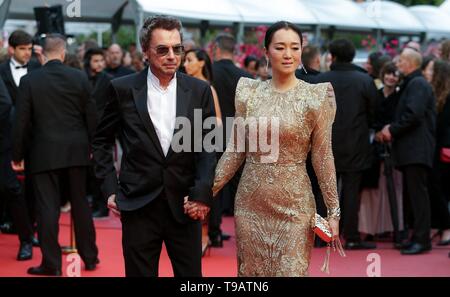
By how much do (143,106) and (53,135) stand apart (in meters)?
3.70

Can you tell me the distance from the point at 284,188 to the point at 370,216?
20.0ft

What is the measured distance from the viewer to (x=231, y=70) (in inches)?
428

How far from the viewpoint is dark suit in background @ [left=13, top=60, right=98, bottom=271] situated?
9.18 m

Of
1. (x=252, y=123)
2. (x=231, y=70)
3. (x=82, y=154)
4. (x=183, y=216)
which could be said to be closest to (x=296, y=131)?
(x=252, y=123)

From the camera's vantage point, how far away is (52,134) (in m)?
9.26

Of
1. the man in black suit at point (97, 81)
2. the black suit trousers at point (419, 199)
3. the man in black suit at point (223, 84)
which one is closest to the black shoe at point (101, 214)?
the man in black suit at point (97, 81)

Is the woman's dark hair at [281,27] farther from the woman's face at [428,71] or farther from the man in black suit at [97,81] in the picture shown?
the man in black suit at [97,81]

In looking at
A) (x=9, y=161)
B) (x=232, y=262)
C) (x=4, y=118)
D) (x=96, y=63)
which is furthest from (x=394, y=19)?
(x=4, y=118)

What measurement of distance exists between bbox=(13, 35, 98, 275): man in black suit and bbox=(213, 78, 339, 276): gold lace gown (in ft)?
12.6

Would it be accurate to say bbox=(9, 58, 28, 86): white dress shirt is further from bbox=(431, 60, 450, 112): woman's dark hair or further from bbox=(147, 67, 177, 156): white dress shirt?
bbox=(147, 67, 177, 156): white dress shirt

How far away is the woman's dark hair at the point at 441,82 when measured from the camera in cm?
1094

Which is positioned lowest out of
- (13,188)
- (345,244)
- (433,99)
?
(345,244)

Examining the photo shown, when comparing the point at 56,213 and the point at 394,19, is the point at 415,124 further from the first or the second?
the point at 394,19
